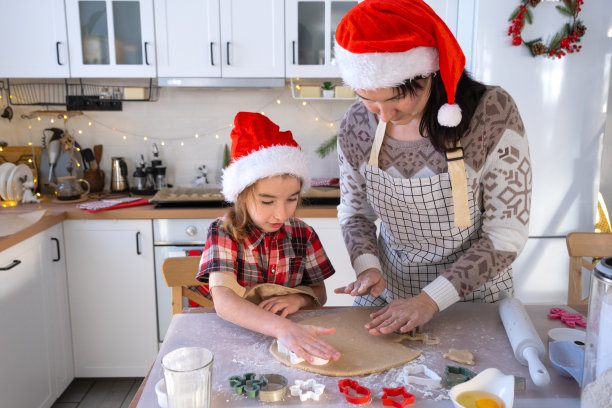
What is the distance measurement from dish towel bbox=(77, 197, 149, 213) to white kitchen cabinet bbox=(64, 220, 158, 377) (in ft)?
0.22

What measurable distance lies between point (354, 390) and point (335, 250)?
154cm

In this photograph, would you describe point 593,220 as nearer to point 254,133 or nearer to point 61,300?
point 254,133

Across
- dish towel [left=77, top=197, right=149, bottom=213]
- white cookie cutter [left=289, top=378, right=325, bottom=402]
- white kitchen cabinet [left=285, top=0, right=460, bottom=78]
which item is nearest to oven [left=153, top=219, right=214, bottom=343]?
dish towel [left=77, top=197, right=149, bottom=213]

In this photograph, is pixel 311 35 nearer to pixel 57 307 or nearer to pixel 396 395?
pixel 57 307

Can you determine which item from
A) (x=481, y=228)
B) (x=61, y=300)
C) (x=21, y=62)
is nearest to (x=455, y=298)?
(x=481, y=228)

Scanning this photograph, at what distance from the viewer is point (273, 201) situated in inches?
48.3

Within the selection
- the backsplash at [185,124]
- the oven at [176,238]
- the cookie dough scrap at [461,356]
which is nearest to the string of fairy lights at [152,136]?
the backsplash at [185,124]

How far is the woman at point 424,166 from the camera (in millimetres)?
978

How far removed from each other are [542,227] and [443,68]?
1.64m

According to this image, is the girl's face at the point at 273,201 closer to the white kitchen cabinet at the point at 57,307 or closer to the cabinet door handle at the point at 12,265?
the cabinet door handle at the point at 12,265

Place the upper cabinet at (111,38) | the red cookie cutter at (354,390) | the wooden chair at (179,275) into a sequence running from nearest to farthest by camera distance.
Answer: the red cookie cutter at (354,390) < the wooden chair at (179,275) < the upper cabinet at (111,38)

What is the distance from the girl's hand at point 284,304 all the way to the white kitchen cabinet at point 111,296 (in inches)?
49.9

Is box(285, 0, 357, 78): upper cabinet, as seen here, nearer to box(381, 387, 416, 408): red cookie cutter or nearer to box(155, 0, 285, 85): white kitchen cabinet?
box(155, 0, 285, 85): white kitchen cabinet

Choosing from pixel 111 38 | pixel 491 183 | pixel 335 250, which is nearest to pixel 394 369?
pixel 491 183
